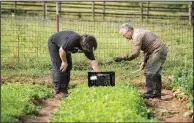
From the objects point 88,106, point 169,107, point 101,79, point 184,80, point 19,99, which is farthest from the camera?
point 101,79

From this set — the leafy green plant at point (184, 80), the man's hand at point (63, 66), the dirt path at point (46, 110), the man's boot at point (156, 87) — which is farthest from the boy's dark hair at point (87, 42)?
the leafy green plant at point (184, 80)

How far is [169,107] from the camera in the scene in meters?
9.91

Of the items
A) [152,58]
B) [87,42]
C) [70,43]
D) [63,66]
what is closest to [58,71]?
[63,66]

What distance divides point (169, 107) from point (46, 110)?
2254mm

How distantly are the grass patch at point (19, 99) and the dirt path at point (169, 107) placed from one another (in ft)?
6.89

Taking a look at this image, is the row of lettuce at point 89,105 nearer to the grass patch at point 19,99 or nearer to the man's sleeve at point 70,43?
the grass patch at point 19,99

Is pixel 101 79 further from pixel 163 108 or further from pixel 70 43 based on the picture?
pixel 163 108

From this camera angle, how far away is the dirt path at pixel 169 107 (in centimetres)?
890

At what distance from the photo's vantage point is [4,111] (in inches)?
332

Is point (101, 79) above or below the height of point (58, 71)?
below

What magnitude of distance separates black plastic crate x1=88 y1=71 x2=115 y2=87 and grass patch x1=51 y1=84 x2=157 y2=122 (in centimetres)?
59

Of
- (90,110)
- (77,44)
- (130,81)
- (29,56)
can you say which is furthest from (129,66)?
(90,110)

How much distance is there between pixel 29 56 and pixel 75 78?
94.4 inches

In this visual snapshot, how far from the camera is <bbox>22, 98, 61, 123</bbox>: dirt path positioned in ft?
28.9
